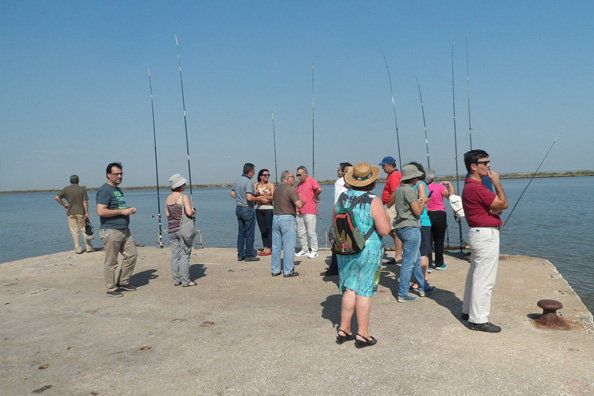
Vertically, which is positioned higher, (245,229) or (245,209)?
(245,209)

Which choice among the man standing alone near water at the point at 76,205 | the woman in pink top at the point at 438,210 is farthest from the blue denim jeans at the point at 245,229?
the man standing alone near water at the point at 76,205

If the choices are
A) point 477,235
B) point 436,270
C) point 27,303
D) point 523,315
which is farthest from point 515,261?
point 27,303

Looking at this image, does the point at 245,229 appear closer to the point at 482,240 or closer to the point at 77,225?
the point at 77,225

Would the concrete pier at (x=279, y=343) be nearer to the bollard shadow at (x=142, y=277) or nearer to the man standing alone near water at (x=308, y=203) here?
the bollard shadow at (x=142, y=277)

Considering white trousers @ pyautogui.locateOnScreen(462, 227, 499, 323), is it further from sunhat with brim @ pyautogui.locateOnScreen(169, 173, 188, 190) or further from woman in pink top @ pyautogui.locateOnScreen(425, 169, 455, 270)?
sunhat with brim @ pyautogui.locateOnScreen(169, 173, 188, 190)

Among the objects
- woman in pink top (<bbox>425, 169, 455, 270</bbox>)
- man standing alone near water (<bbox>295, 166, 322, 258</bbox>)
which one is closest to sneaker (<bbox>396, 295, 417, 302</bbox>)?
woman in pink top (<bbox>425, 169, 455, 270</bbox>)

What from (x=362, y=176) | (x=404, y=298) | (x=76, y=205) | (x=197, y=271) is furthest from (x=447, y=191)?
(x=76, y=205)

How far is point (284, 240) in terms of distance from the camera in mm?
7035

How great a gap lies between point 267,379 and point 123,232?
3.85m

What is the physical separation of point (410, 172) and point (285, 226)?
259 cm

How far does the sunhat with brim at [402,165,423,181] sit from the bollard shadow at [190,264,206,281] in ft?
13.2

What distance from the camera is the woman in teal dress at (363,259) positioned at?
12.3 ft

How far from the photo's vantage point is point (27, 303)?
5766mm

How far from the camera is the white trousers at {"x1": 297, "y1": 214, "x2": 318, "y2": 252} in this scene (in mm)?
8398
